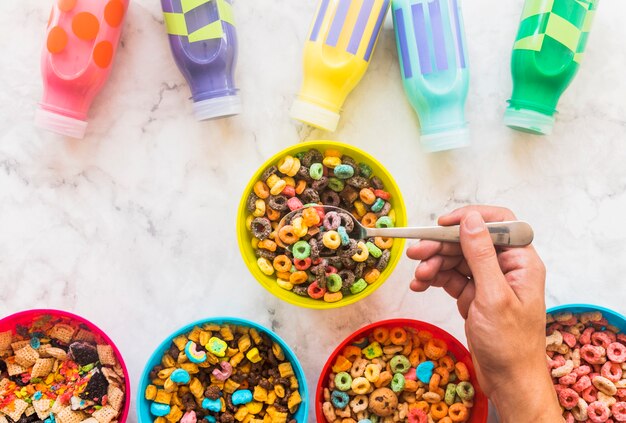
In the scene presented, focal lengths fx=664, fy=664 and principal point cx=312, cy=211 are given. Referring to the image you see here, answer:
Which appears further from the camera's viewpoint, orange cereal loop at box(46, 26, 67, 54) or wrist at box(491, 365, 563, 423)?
orange cereal loop at box(46, 26, 67, 54)

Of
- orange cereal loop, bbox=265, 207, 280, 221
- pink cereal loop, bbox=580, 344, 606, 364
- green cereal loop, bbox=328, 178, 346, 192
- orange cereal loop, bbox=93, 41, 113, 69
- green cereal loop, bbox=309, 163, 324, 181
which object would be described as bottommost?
pink cereal loop, bbox=580, 344, 606, 364

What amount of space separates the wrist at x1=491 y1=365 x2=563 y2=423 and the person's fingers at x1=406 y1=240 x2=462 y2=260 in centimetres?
23

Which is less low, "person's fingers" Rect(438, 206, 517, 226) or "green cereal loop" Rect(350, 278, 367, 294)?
"person's fingers" Rect(438, 206, 517, 226)

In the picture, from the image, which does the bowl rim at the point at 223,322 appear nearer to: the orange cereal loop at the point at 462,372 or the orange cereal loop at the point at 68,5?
the orange cereal loop at the point at 462,372

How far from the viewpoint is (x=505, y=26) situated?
125 cm

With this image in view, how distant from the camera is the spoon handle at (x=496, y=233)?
3.31 ft

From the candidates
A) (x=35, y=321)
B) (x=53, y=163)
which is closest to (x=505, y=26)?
(x=53, y=163)

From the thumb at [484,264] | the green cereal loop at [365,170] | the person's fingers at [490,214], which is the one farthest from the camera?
the green cereal loop at [365,170]

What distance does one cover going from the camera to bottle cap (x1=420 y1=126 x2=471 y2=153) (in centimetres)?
118

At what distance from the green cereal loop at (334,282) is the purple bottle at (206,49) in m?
0.34

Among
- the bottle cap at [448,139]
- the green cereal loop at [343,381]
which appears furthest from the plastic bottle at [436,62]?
the green cereal loop at [343,381]

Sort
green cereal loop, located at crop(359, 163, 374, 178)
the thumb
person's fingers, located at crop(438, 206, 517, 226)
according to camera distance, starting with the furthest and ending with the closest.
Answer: green cereal loop, located at crop(359, 163, 374, 178) → person's fingers, located at crop(438, 206, 517, 226) → the thumb

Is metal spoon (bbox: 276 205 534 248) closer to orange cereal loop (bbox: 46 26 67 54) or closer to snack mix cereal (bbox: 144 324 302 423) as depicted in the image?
snack mix cereal (bbox: 144 324 302 423)

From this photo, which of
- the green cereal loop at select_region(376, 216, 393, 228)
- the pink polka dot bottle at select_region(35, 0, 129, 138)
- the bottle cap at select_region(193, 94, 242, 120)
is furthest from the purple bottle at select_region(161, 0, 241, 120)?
the green cereal loop at select_region(376, 216, 393, 228)
